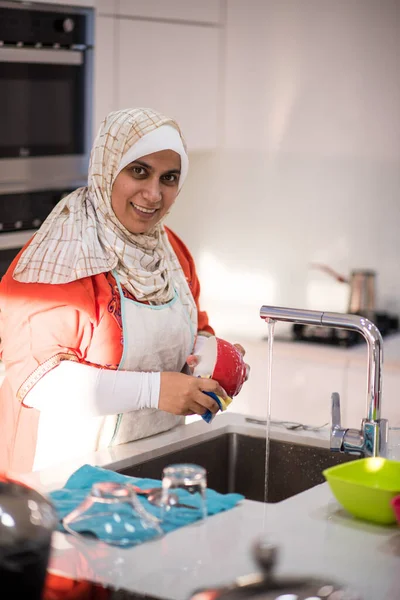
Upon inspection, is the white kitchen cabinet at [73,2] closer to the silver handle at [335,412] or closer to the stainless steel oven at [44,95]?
the stainless steel oven at [44,95]

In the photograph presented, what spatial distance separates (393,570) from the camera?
4.65 ft

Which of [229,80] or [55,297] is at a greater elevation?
[229,80]

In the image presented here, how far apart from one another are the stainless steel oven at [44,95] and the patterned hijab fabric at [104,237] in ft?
2.17

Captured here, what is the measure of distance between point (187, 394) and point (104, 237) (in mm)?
455

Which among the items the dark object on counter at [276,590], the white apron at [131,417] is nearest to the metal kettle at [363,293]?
the white apron at [131,417]

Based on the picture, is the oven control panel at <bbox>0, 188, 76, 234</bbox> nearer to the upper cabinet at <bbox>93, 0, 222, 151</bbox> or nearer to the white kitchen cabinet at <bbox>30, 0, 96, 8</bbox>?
the upper cabinet at <bbox>93, 0, 222, 151</bbox>

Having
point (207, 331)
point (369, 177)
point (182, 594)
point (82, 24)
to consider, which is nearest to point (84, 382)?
point (207, 331)

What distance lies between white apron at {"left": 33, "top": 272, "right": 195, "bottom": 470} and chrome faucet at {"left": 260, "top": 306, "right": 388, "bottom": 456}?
1.57 ft

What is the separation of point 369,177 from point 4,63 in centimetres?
165

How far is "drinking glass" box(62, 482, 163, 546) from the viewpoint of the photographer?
1454 mm

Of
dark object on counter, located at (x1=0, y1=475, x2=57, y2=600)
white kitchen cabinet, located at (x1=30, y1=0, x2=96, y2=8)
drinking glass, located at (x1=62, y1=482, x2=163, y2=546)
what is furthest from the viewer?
white kitchen cabinet, located at (x1=30, y1=0, x2=96, y2=8)

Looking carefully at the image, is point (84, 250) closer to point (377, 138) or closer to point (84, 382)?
point (84, 382)

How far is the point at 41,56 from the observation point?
298cm

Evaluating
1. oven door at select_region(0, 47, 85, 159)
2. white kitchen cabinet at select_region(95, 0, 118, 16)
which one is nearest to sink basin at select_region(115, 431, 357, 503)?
oven door at select_region(0, 47, 85, 159)
